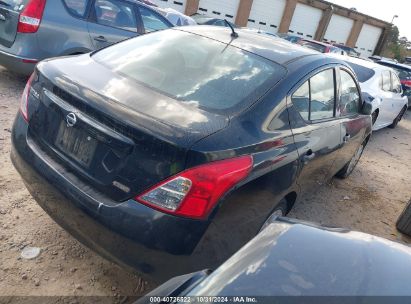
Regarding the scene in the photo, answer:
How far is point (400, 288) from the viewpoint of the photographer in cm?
134

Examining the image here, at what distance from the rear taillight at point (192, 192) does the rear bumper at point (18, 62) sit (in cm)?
389

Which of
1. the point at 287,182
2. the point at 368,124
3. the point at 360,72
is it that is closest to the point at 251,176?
the point at 287,182

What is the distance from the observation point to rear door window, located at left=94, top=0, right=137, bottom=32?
218 inches

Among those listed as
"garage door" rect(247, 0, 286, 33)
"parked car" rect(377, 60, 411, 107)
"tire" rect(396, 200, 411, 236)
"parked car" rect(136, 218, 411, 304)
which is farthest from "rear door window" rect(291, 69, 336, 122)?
"garage door" rect(247, 0, 286, 33)

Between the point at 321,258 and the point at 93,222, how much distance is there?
1.21 m

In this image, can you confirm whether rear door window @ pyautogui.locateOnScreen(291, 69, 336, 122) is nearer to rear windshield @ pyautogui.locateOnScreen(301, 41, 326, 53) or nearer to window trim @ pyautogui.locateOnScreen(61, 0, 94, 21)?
window trim @ pyautogui.locateOnScreen(61, 0, 94, 21)

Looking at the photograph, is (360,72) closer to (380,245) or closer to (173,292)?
(380,245)

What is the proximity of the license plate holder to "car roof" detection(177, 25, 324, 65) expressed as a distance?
1.42m

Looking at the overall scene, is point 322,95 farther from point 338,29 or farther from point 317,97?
point 338,29

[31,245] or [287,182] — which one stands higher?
[287,182]

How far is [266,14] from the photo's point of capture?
26.6 meters

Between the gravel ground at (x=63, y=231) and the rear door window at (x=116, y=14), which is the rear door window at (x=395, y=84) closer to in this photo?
the gravel ground at (x=63, y=231)

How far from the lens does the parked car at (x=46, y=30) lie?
489 centimetres

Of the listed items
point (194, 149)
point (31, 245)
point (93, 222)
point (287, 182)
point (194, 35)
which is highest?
point (194, 35)
